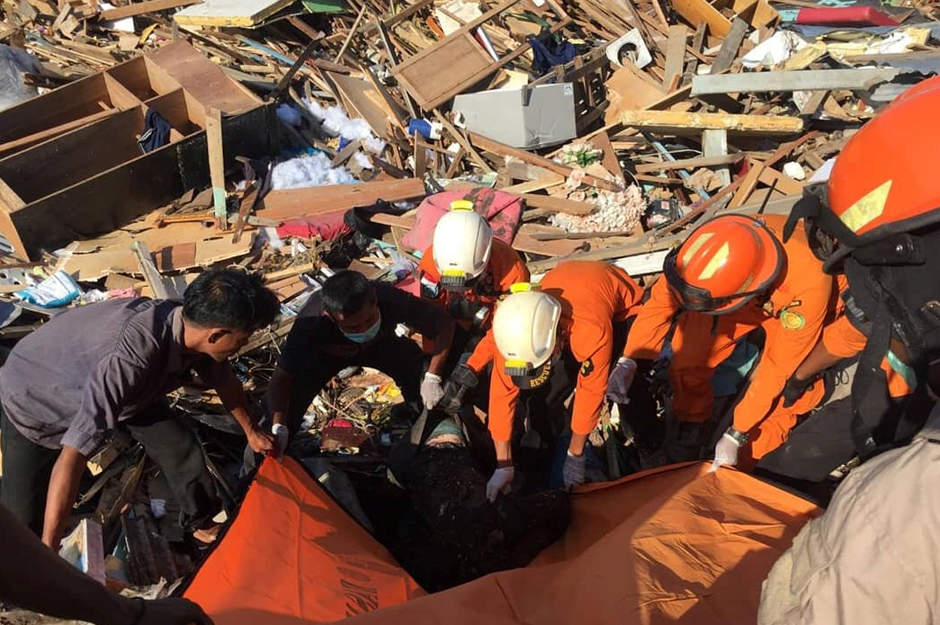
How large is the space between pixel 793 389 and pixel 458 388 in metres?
1.73

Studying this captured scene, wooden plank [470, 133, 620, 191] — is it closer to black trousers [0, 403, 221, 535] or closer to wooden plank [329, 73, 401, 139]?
wooden plank [329, 73, 401, 139]

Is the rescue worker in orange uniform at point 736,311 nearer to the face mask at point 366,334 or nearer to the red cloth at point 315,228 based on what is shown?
the face mask at point 366,334

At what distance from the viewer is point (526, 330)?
2939mm

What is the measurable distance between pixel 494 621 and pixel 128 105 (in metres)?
6.91

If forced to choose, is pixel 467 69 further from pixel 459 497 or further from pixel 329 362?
pixel 459 497

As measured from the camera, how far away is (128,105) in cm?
700

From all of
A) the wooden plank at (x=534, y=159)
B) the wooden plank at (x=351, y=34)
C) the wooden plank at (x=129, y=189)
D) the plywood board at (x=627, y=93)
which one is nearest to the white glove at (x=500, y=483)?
the wooden plank at (x=534, y=159)

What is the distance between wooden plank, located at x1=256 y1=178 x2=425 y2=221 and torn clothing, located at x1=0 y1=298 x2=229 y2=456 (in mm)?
3755

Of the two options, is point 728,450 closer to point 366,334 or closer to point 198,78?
point 366,334

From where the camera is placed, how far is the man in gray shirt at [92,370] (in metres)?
2.50

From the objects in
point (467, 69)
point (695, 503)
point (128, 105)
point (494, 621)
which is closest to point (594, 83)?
point (467, 69)

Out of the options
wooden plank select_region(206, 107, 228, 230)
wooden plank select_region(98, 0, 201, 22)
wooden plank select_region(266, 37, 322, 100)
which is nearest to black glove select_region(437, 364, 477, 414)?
wooden plank select_region(206, 107, 228, 230)

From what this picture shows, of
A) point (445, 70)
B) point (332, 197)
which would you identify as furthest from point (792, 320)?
point (445, 70)

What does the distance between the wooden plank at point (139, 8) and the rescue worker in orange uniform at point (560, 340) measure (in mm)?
8205
